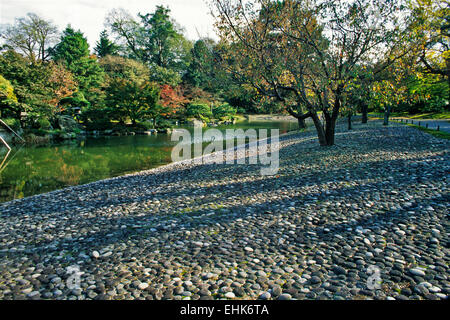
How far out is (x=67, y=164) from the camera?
57.9 feet

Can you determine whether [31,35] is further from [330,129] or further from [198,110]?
[330,129]

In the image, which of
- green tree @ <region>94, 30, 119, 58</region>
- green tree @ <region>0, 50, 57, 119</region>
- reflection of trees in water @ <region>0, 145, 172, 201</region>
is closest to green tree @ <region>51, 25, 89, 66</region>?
green tree @ <region>94, 30, 119, 58</region>

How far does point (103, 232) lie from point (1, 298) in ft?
7.07

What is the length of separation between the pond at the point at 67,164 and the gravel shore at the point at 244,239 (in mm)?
3571

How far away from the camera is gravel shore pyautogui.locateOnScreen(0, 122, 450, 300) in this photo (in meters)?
3.60

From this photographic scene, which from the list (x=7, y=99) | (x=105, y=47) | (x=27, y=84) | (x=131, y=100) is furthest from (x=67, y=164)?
(x=105, y=47)

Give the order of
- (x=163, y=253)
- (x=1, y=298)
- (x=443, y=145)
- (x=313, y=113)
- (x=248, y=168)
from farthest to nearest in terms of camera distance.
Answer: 1. (x=313, y=113)
2. (x=443, y=145)
3. (x=248, y=168)
4. (x=163, y=253)
5. (x=1, y=298)

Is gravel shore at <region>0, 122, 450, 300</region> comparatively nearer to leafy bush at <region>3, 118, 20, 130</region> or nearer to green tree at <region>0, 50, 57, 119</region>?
Result: leafy bush at <region>3, 118, 20, 130</region>

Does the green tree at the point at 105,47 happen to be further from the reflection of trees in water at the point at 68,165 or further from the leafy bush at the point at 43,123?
the reflection of trees in water at the point at 68,165

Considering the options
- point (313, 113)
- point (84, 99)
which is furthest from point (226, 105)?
point (313, 113)

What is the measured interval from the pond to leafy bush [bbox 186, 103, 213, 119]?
21932mm

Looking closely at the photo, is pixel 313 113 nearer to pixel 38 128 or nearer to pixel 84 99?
pixel 38 128

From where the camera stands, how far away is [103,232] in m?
5.71

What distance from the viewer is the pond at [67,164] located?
497 inches
